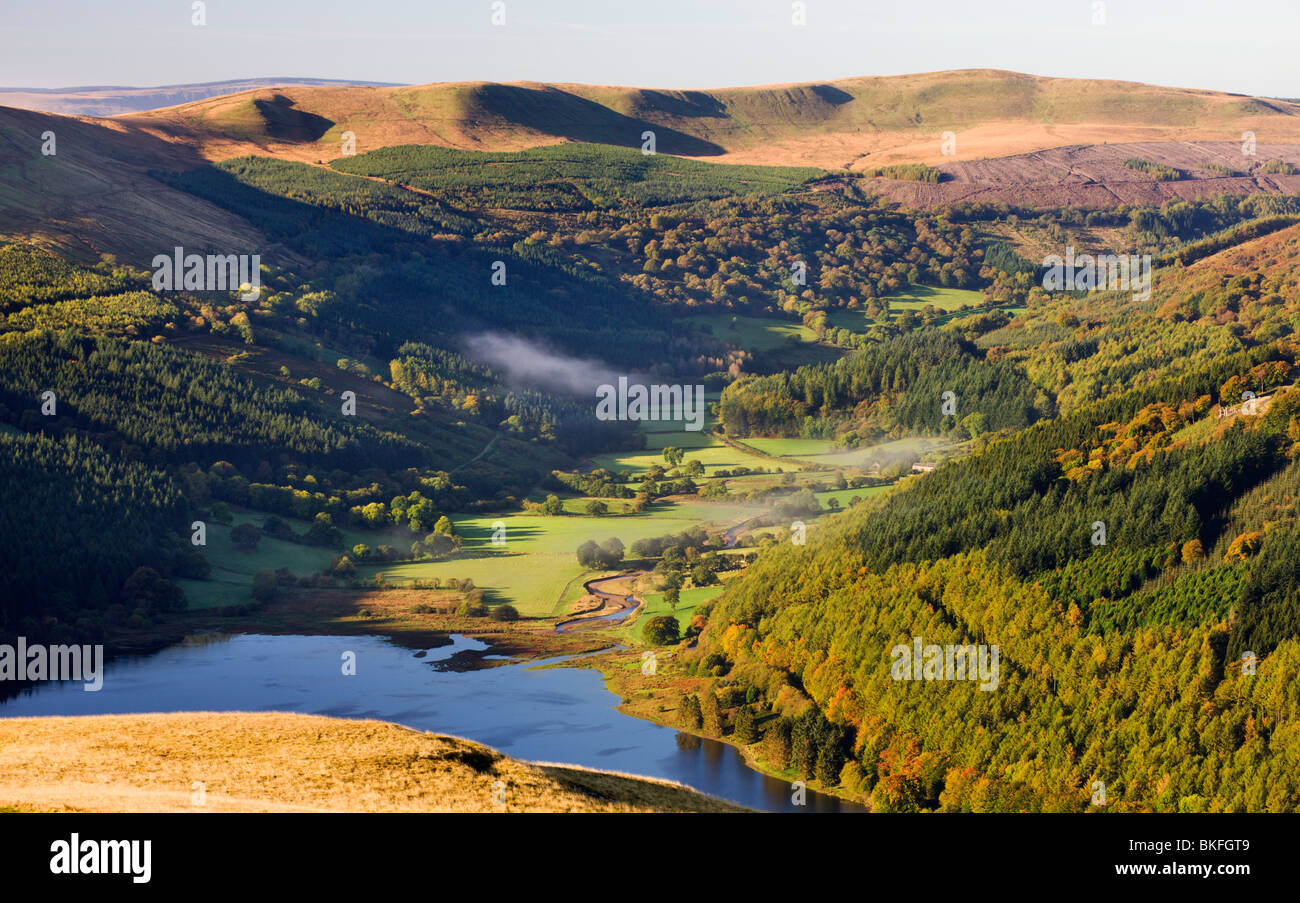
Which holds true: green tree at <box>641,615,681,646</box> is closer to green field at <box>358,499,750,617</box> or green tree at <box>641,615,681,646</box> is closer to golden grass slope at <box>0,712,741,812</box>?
green field at <box>358,499,750,617</box>

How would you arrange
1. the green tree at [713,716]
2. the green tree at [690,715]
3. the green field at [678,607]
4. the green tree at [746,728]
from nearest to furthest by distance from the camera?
1. the green tree at [746,728]
2. the green tree at [713,716]
3. the green tree at [690,715]
4. the green field at [678,607]

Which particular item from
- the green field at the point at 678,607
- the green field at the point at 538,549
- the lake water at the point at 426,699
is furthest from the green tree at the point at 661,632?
the green field at the point at 538,549

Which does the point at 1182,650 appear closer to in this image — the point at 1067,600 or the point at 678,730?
the point at 1067,600

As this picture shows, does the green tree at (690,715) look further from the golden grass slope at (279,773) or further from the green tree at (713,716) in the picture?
the golden grass slope at (279,773)

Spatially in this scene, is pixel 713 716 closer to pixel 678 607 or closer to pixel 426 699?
pixel 426 699

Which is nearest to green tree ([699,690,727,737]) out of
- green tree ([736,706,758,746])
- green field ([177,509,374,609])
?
green tree ([736,706,758,746])

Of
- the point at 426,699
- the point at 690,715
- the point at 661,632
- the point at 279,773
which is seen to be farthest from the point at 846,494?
the point at 279,773
